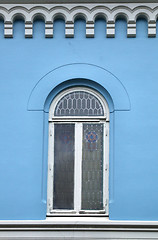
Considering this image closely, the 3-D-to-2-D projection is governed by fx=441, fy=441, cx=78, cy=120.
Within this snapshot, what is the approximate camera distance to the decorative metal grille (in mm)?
6488

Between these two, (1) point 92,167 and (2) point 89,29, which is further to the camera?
(2) point 89,29

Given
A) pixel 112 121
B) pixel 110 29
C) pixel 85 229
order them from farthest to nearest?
pixel 110 29 → pixel 112 121 → pixel 85 229

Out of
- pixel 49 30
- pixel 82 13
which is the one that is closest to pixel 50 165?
pixel 49 30

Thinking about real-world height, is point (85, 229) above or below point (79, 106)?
below

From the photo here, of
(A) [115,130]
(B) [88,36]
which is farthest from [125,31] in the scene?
(A) [115,130]

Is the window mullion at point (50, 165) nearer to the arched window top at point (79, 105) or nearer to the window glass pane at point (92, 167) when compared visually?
the arched window top at point (79, 105)

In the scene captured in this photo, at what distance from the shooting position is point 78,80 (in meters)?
6.43

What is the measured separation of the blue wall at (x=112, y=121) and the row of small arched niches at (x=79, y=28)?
0.01m

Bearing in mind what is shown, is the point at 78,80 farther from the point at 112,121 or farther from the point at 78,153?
the point at 78,153

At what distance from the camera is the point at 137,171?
6121 millimetres

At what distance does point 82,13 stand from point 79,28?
0.72 feet

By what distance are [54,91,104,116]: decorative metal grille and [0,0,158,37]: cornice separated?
92cm

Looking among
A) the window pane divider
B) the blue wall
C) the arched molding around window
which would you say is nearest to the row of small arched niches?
the blue wall

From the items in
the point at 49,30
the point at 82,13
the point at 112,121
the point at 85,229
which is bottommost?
the point at 85,229
